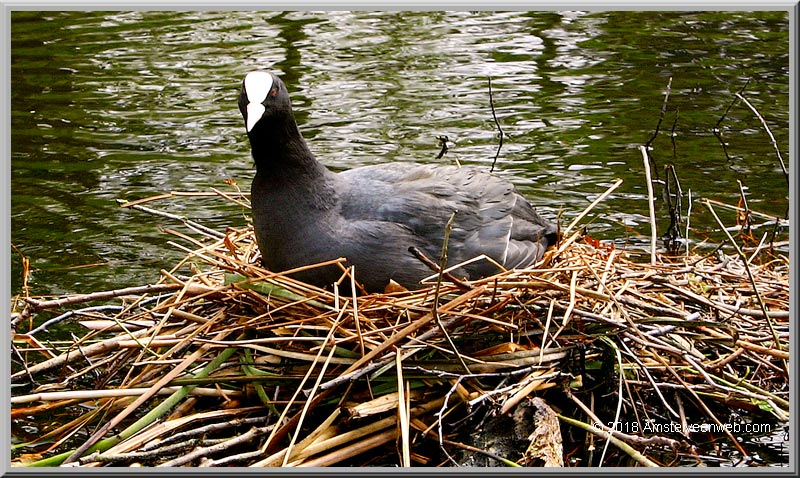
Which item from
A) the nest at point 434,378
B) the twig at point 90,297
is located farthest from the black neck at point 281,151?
the twig at point 90,297

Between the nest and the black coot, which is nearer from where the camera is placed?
the nest

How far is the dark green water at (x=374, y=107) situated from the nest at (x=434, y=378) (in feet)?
5.02

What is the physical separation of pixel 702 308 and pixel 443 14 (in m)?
7.35

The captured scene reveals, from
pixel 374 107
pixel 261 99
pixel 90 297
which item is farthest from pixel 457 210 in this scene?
pixel 374 107

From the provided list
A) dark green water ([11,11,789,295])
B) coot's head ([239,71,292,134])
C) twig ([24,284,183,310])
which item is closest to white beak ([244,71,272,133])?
coot's head ([239,71,292,134])

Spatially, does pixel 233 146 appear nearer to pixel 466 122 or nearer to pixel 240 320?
pixel 466 122

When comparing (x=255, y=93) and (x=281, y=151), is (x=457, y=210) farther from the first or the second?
(x=255, y=93)

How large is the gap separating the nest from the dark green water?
1.53 m

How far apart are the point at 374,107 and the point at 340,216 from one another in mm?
4319

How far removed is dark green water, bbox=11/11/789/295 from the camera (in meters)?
6.90

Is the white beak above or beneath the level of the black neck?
above

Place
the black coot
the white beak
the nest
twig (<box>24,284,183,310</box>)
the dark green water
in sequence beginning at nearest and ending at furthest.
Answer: the nest
the white beak
the black coot
twig (<box>24,284,183,310</box>)
the dark green water

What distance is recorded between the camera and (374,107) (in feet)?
28.7

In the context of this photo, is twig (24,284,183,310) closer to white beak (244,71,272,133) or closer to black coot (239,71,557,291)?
black coot (239,71,557,291)
